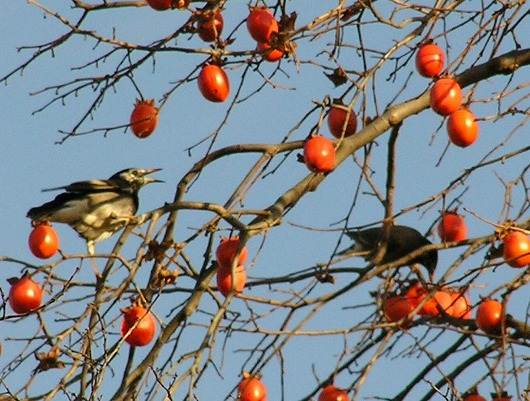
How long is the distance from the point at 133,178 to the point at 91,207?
78cm

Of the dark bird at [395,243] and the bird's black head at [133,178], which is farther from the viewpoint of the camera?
the bird's black head at [133,178]

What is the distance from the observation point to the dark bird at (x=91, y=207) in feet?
22.8

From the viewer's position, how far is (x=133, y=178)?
8055 millimetres

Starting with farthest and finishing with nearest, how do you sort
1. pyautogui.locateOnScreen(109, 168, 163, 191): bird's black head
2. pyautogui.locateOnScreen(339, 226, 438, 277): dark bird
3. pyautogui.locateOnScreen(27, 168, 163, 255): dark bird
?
pyautogui.locateOnScreen(109, 168, 163, 191): bird's black head < pyautogui.locateOnScreen(27, 168, 163, 255): dark bird < pyautogui.locateOnScreen(339, 226, 438, 277): dark bird

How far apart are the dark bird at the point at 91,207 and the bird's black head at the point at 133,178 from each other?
2 cm

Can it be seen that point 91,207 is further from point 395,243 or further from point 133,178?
point 395,243

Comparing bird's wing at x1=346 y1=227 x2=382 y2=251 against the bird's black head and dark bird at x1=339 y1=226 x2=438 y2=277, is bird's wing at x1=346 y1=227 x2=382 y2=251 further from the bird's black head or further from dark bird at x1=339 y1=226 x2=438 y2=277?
the bird's black head

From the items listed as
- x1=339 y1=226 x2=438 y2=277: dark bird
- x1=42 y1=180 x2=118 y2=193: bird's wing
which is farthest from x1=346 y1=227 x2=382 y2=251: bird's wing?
x1=42 y1=180 x2=118 y2=193: bird's wing

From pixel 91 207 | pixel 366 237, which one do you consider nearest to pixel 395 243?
pixel 366 237

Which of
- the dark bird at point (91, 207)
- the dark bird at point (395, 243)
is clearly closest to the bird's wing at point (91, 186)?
the dark bird at point (91, 207)

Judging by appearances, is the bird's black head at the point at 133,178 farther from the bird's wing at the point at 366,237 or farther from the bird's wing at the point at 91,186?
the bird's wing at the point at 366,237

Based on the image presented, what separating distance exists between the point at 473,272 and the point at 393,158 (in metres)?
1.08

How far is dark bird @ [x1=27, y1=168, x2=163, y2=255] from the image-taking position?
6.95 m

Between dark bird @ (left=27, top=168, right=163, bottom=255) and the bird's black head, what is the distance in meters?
0.02
